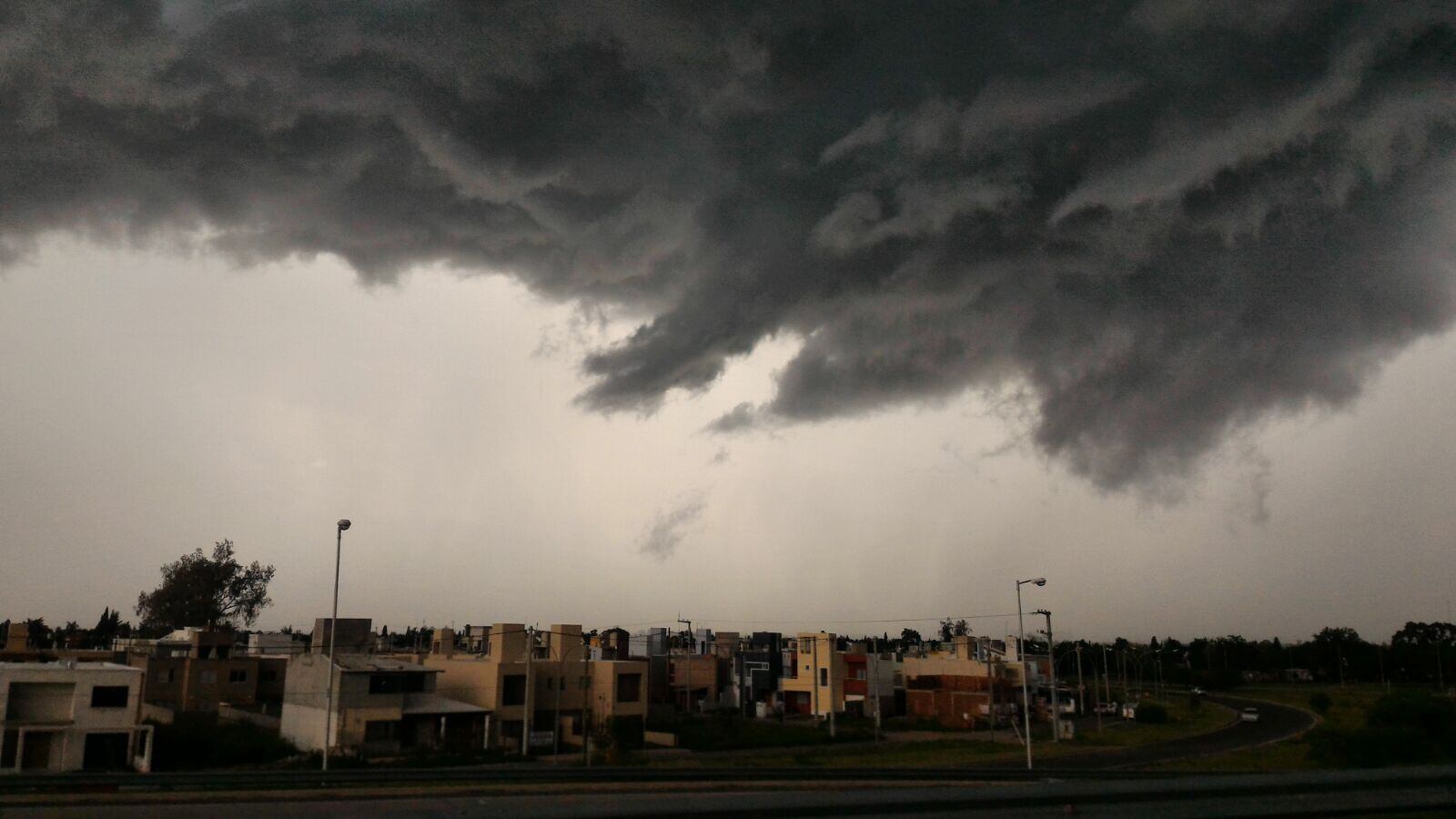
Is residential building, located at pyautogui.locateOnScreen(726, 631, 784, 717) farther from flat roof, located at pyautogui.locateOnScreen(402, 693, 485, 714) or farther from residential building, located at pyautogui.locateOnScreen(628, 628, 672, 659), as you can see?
flat roof, located at pyautogui.locateOnScreen(402, 693, 485, 714)

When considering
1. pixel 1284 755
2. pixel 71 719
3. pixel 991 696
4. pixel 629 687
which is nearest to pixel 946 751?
pixel 991 696

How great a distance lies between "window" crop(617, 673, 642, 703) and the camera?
2830 inches

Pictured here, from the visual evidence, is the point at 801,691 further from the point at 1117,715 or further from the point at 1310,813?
the point at 1310,813

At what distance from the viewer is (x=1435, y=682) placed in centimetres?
14675

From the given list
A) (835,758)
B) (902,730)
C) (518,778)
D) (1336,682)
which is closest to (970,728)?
(902,730)

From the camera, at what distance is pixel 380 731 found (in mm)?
58062

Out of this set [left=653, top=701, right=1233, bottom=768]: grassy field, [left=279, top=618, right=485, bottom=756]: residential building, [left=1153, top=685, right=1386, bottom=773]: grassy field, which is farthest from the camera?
[left=279, top=618, right=485, bottom=756]: residential building

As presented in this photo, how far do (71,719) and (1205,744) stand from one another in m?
70.0

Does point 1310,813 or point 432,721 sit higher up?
point 1310,813

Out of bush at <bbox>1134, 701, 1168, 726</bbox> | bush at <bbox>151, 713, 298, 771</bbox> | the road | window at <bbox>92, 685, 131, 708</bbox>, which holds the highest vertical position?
the road

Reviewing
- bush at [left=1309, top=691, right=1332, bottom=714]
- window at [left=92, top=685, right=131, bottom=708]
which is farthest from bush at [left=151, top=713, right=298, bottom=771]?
bush at [left=1309, top=691, right=1332, bottom=714]

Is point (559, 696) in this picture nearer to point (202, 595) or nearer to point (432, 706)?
point (432, 706)

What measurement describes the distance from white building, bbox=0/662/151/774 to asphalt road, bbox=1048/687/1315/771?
154 ft

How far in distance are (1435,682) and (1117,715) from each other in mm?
81128
